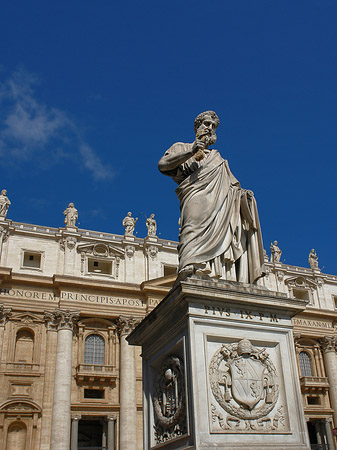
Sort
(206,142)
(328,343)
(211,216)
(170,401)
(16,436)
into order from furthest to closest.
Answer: (328,343), (16,436), (206,142), (211,216), (170,401)

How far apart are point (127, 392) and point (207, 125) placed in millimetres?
26499

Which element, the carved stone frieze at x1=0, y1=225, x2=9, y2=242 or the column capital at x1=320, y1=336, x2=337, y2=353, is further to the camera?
the column capital at x1=320, y1=336, x2=337, y2=353

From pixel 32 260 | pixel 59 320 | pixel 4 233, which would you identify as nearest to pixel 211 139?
pixel 59 320

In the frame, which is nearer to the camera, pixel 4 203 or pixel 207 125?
pixel 207 125

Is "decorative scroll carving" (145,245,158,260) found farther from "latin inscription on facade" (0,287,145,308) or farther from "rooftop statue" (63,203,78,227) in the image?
"rooftop statue" (63,203,78,227)

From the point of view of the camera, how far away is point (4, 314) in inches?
1203

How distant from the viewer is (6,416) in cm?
2852

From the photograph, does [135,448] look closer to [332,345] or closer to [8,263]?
[8,263]

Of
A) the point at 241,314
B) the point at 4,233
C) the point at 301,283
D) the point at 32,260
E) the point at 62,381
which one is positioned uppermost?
the point at 4,233

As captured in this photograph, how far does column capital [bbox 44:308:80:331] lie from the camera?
A: 31.3 metres

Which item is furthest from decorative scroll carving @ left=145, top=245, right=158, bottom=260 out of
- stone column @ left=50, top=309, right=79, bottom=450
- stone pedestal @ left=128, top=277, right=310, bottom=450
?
stone pedestal @ left=128, top=277, right=310, bottom=450

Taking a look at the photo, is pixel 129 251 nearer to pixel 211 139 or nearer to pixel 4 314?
pixel 4 314

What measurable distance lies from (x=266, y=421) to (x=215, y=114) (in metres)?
4.20

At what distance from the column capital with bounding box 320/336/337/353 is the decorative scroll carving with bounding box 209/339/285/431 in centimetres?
3656
